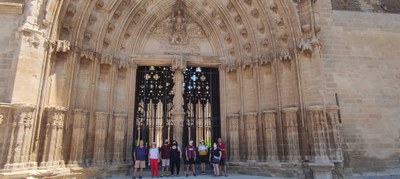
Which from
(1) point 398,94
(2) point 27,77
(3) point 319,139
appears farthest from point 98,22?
(1) point 398,94

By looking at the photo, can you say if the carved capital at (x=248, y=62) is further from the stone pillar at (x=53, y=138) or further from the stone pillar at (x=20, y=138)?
the stone pillar at (x=20, y=138)

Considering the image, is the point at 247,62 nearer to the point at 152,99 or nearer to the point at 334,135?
the point at 334,135

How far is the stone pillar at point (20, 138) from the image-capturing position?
6738mm

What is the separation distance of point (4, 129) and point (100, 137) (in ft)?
8.17

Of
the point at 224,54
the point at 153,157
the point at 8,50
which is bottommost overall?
the point at 153,157

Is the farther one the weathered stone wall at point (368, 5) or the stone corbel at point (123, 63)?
the weathered stone wall at point (368, 5)

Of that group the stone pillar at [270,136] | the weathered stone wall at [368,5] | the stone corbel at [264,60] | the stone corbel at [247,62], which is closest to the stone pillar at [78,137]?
the stone corbel at [247,62]

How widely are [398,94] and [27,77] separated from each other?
10977mm

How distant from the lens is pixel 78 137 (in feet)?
26.9

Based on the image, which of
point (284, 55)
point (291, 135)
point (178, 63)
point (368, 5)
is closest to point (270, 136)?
point (291, 135)

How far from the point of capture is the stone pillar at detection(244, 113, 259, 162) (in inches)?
361

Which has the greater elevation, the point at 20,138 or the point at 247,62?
the point at 247,62

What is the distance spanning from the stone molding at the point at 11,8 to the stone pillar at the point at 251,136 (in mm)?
7478

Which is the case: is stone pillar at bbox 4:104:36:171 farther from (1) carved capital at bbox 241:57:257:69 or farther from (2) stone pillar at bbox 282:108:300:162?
(2) stone pillar at bbox 282:108:300:162
